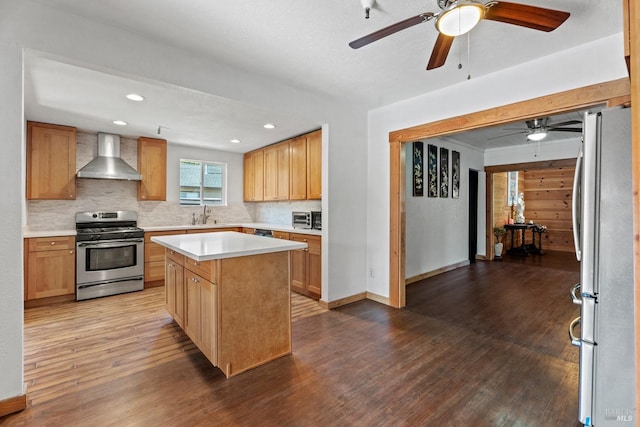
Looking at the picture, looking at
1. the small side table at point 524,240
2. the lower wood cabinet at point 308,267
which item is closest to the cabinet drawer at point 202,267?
the lower wood cabinet at point 308,267

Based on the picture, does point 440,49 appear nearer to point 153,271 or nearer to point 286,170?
point 286,170

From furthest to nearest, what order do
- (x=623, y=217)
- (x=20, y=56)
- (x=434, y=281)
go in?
(x=434, y=281) → (x=20, y=56) → (x=623, y=217)

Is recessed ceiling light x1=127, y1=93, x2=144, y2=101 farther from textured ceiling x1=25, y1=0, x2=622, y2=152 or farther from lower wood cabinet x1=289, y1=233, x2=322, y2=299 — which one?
lower wood cabinet x1=289, y1=233, x2=322, y2=299

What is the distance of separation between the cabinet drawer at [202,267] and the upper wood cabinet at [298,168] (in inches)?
89.6

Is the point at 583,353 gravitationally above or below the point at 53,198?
below

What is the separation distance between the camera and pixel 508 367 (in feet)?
7.70

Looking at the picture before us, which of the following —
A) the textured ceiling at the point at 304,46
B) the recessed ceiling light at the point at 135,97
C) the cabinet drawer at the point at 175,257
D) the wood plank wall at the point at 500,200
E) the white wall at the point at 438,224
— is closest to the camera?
the textured ceiling at the point at 304,46

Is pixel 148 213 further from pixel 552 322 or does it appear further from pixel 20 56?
pixel 552 322

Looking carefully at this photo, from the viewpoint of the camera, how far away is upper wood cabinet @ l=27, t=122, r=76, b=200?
3910mm

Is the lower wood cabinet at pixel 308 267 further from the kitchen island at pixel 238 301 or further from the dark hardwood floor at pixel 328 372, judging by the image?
the kitchen island at pixel 238 301

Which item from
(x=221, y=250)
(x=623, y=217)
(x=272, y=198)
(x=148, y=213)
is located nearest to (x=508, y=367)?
(x=623, y=217)

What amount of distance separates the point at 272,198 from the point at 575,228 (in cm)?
431

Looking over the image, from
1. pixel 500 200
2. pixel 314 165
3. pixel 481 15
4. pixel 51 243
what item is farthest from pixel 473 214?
pixel 51 243

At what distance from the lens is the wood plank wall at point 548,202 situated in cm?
809
